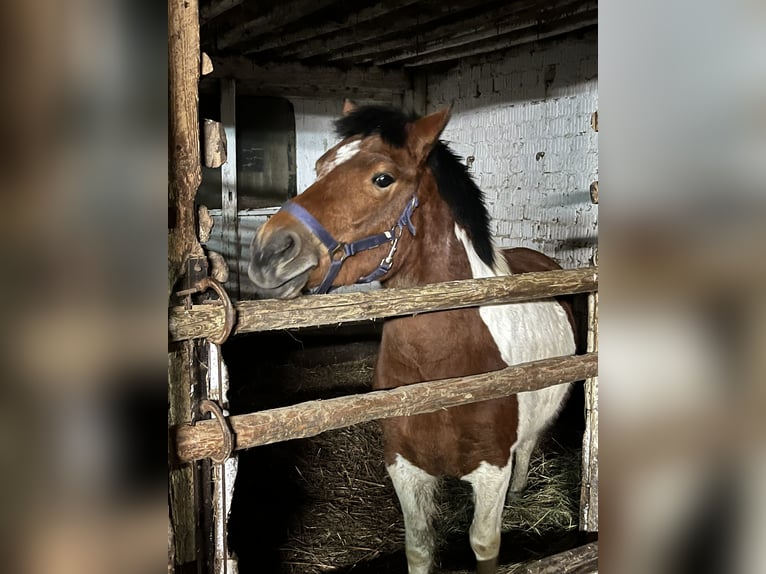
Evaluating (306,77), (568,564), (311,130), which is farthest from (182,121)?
(311,130)

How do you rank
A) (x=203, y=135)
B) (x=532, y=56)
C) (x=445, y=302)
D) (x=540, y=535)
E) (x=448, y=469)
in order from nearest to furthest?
(x=203, y=135), (x=445, y=302), (x=448, y=469), (x=540, y=535), (x=532, y=56)

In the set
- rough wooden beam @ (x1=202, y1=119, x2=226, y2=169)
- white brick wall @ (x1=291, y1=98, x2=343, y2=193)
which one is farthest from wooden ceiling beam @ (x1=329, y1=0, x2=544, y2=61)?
rough wooden beam @ (x1=202, y1=119, x2=226, y2=169)

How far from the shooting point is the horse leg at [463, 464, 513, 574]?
2.42 metres

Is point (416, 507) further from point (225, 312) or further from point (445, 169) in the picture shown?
point (225, 312)

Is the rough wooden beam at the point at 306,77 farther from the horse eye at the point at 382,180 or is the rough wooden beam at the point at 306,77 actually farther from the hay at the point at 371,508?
the horse eye at the point at 382,180

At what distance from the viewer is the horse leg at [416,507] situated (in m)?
2.50

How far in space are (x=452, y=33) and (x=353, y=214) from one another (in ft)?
11.7
